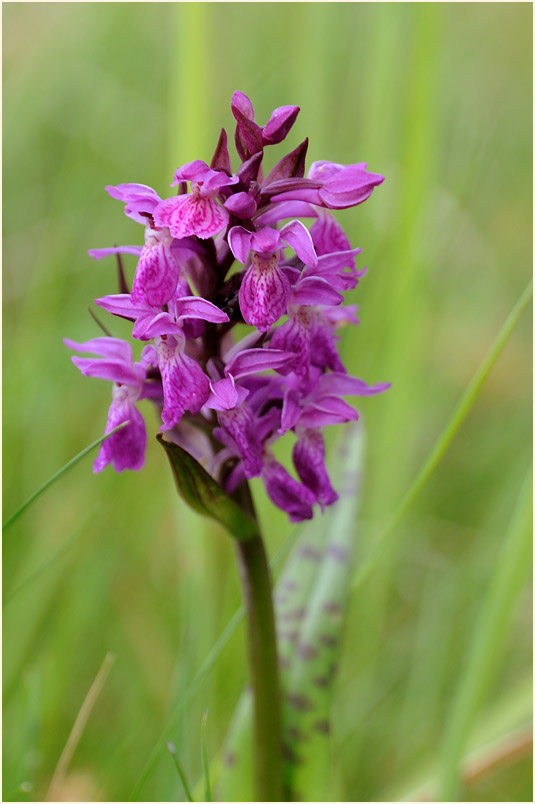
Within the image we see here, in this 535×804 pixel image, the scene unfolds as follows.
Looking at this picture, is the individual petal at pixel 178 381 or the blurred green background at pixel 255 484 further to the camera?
the blurred green background at pixel 255 484

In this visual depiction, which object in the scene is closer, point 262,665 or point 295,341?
point 295,341

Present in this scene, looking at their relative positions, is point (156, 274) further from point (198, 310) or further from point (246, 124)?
point (246, 124)

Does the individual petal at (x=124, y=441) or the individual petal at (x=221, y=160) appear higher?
the individual petal at (x=221, y=160)

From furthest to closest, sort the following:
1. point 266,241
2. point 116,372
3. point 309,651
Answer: point 309,651 < point 116,372 < point 266,241

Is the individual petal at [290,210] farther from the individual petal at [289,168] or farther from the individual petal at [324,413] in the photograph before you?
the individual petal at [324,413]

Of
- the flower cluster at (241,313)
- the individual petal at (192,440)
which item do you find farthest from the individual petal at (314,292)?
the individual petal at (192,440)

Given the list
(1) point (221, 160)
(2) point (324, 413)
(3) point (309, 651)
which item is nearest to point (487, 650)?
(3) point (309, 651)

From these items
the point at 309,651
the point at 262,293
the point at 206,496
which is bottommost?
the point at 309,651
